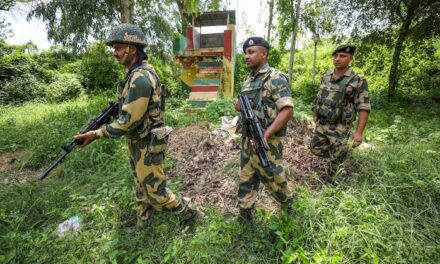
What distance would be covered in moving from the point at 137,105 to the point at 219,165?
172cm

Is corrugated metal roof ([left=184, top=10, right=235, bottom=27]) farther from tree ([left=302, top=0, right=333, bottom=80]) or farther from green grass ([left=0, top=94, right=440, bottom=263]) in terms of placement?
green grass ([left=0, top=94, right=440, bottom=263])

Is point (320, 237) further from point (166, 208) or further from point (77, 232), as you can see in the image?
point (77, 232)

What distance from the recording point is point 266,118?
93.6 inches

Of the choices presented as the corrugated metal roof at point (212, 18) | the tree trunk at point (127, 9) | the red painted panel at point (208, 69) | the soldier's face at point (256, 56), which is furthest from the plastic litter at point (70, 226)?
the corrugated metal roof at point (212, 18)

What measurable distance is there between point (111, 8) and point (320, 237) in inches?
308

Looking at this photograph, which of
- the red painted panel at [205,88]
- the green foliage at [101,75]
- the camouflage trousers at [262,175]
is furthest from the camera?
the green foliage at [101,75]

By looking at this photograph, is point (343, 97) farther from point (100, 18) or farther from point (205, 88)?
point (100, 18)

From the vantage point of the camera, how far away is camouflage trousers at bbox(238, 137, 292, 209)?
2375mm

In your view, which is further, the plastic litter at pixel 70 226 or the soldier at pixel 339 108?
the soldier at pixel 339 108

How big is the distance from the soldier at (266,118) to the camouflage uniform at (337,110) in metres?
1.08

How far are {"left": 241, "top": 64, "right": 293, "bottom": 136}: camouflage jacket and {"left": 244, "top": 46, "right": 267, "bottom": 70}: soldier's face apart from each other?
0.20ft

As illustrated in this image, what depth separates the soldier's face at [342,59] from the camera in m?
3.04

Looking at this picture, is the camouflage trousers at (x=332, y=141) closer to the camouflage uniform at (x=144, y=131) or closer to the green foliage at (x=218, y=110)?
the camouflage uniform at (x=144, y=131)

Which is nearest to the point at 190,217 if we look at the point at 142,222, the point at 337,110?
the point at 142,222
